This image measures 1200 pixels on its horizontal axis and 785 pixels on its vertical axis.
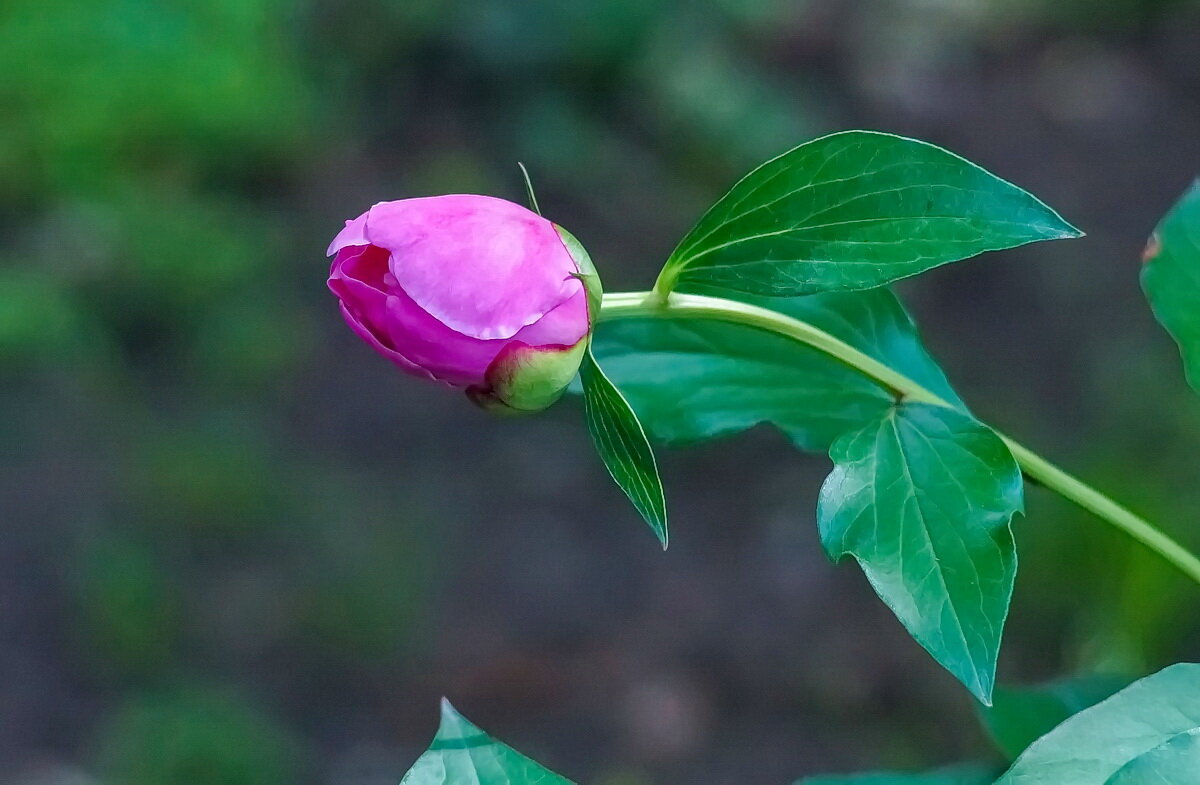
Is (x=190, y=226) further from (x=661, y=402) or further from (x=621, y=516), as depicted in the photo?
(x=661, y=402)

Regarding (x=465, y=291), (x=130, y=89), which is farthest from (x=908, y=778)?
(x=130, y=89)

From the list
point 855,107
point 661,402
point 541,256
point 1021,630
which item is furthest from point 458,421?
point 541,256

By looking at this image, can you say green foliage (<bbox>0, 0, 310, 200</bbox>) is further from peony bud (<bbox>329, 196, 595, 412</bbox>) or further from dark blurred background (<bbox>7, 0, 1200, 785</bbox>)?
peony bud (<bbox>329, 196, 595, 412</bbox>)

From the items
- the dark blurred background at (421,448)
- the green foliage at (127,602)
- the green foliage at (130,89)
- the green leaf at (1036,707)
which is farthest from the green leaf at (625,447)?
the green foliage at (130,89)

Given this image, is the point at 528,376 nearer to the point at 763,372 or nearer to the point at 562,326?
the point at 562,326

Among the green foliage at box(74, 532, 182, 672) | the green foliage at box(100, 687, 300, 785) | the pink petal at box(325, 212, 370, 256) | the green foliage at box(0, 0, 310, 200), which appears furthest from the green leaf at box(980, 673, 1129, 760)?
the green foliage at box(0, 0, 310, 200)

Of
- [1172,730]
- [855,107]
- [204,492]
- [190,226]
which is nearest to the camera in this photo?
[1172,730]
